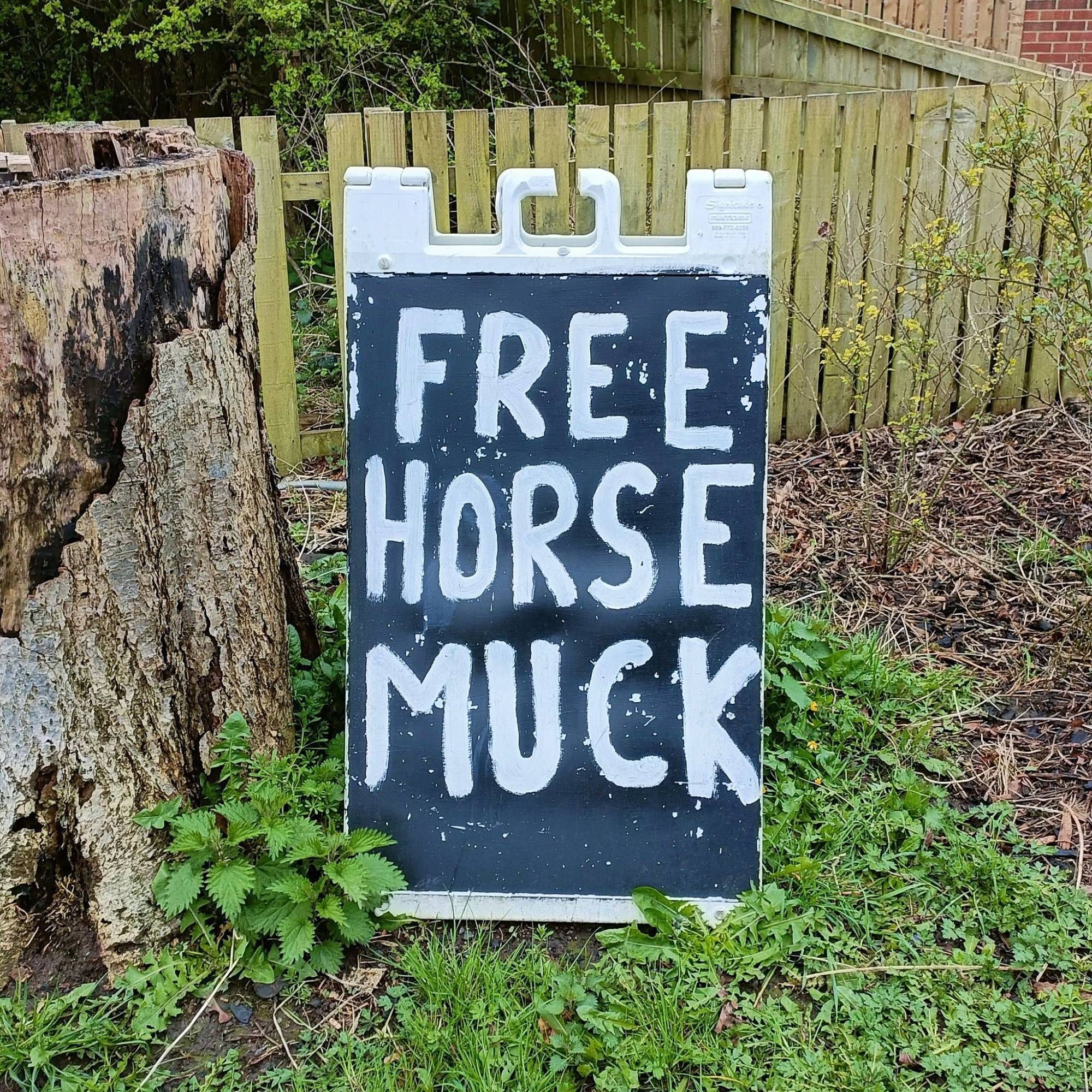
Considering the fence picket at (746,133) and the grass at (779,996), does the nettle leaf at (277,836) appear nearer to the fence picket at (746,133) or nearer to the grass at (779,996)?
the grass at (779,996)

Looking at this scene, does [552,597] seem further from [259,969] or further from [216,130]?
[216,130]

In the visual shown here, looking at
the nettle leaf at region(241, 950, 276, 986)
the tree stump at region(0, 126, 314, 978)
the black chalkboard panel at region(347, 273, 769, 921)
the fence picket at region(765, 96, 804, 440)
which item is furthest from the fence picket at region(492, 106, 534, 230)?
the nettle leaf at region(241, 950, 276, 986)

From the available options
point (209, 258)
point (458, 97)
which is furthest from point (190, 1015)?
point (458, 97)

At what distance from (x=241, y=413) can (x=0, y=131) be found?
3.71 meters

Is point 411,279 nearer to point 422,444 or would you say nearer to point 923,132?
point 422,444

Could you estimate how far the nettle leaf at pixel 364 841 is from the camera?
211 centimetres

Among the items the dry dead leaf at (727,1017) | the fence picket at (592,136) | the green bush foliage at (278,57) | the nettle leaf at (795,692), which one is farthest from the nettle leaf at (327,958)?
the green bush foliage at (278,57)

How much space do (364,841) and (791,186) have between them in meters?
3.59

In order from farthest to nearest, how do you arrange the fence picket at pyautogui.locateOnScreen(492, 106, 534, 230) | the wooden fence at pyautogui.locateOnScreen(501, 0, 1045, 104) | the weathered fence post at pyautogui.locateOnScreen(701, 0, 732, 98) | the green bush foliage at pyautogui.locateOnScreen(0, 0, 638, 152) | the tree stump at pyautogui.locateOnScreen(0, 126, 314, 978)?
the weathered fence post at pyautogui.locateOnScreen(701, 0, 732, 98) < the wooden fence at pyautogui.locateOnScreen(501, 0, 1045, 104) < the green bush foliage at pyautogui.locateOnScreen(0, 0, 638, 152) < the fence picket at pyautogui.locateOnScreen(492, 106, 534, 230) < the tree stump at pyautogui.locateOnScreen(0, 126, 314, 978)

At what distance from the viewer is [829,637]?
Result: 9.78 feet

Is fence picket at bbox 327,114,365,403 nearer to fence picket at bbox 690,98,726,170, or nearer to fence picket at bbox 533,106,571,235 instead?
fence picket at bbox 533,106,571,235

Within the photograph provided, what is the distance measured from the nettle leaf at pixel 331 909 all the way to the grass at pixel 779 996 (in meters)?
0.15

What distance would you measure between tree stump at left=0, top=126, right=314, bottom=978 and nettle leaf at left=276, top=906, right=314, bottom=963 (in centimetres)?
26

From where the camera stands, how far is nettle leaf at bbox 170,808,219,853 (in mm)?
2031
